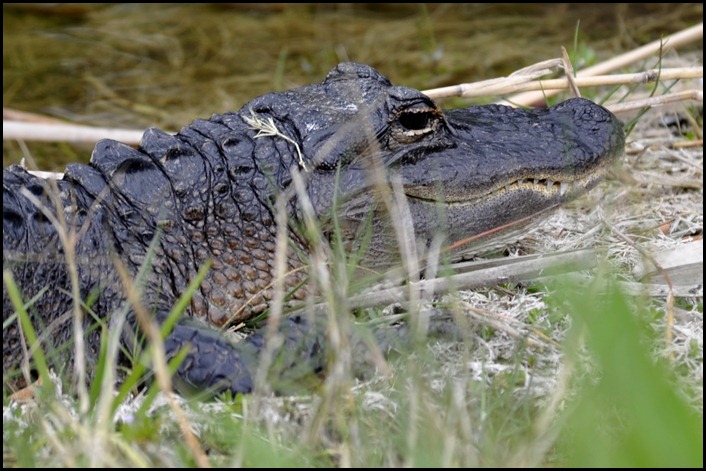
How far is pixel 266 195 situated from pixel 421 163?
587mm

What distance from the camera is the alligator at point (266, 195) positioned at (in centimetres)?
311

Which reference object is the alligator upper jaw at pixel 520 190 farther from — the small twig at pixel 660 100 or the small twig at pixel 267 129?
the small twig at pixel 660 100

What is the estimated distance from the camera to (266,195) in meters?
3.30

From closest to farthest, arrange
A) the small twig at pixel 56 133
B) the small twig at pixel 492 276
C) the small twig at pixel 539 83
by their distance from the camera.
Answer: the small twig at pixel 492 276 → the small twig at pixel 539 83 → the small twig at pixel 56 133

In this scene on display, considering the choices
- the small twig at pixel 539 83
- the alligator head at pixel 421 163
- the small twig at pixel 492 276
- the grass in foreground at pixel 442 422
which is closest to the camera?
the grass in foreground at pixel 442 422

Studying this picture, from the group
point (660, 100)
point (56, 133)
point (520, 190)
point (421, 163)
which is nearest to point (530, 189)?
point (520, 190)

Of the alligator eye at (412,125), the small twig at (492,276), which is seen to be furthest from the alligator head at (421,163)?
the small twig at (492,276)

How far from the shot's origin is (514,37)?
8.30 metres

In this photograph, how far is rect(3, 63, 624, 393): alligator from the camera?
10.2 ft

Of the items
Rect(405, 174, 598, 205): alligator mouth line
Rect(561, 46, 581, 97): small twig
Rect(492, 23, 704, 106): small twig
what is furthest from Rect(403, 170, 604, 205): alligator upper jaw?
Rect(492, 23, 704, 106): small twig

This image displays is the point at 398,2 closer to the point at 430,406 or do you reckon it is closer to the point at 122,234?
the point at 122,234

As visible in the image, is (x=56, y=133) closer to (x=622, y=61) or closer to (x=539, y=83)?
(x=539, y=83)

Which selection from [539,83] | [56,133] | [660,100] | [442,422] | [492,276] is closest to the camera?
[442,422]

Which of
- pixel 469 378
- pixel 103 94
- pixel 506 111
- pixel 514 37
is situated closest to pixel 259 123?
pixel 506 111
